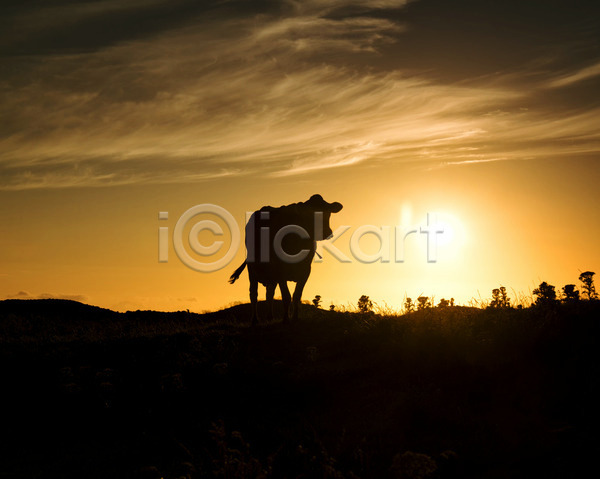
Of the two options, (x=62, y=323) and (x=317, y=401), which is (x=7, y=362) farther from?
(x=62, y=323)

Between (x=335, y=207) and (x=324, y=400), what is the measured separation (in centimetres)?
882

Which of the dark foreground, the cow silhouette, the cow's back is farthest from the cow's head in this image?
the dark foreground

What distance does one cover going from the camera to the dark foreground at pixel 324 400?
30.7 ft

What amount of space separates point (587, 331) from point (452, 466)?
541cm

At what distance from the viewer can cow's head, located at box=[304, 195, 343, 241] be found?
1912 cm

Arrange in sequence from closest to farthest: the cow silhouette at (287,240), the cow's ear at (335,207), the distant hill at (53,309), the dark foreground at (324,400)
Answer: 1. the dark foreground at (324,400)
2. the cow silhouette at (287,240)
3. the cow's ear at (335,207)
4. the distant hill at (53,309)

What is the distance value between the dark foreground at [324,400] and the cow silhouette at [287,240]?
2.31 m

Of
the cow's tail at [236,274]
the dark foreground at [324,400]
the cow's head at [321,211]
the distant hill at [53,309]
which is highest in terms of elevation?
the cow's head at [321,211]

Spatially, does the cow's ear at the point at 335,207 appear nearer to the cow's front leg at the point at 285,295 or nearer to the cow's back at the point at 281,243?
the cow's back at the point at 281,243

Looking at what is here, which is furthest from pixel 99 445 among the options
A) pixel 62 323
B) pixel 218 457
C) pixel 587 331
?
pixel 62 323

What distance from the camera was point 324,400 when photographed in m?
11.6

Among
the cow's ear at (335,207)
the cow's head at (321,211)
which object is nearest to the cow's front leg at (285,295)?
the cow's head at (321,211)

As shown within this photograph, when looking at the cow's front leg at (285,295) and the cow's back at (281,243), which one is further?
the cow's back at (281,243)

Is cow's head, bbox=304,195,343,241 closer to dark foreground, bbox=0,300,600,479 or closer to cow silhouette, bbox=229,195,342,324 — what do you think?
cow silhouette, bbox=229,195,342,324
